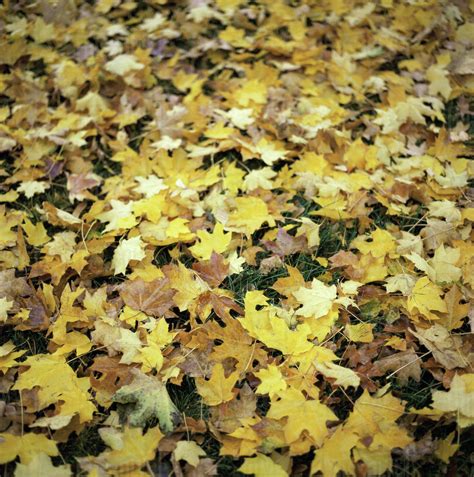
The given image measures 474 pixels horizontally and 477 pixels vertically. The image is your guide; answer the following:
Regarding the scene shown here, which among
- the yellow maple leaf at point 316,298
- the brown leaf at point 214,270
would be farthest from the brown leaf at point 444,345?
the brown leaf at point 214,270

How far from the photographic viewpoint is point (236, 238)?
2.27m

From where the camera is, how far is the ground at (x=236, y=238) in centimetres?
164

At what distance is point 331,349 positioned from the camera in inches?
72.8

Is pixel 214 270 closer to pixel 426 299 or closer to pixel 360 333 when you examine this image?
pixel 360 333

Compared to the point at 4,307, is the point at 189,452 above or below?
below

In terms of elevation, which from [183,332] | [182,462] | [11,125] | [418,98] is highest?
[11,125]

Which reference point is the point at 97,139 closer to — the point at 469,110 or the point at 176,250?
the point at 176,250

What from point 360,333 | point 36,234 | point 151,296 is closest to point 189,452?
point 151,296

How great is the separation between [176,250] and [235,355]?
0.61 metres

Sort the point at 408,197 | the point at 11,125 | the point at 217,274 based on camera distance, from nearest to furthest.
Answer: the point at 217,274, the point at 408,197, the point at 11,125

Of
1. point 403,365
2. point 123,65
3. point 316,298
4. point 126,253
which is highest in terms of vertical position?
point 123,65

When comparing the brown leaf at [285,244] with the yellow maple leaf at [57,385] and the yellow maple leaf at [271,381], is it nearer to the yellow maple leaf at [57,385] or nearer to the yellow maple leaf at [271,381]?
the yellow maple leaf at [271,381]

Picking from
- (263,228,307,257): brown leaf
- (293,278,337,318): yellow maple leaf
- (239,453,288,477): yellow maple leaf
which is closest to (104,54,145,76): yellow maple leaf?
(263,228,307,257): brown leaf

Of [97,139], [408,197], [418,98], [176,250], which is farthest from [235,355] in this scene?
[418,98]
